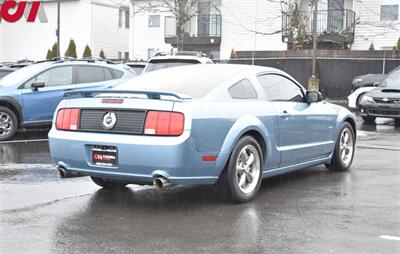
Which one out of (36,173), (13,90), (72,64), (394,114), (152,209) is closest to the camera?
(152,209)

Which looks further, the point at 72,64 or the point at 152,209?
the point at 72,64

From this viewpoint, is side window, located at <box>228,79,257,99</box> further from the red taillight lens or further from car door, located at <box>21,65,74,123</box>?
car door, located at <box>21,65,74,123</box>

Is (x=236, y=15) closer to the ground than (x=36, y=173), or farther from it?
farther from it

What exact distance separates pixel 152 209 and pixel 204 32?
30.6 metres

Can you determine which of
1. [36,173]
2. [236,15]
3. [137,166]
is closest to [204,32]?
[236,15]

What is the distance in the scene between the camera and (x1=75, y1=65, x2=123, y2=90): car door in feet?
44.9

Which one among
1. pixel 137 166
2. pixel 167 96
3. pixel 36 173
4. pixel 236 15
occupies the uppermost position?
pixel 236 15

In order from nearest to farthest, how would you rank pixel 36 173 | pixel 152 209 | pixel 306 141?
pixel 152 209 → pixel 306 141 → pixel 36 173

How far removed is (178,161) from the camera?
620cm

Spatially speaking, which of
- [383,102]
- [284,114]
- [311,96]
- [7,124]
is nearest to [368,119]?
[383,102]

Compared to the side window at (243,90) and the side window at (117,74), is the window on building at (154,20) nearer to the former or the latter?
the side window at (117,74)

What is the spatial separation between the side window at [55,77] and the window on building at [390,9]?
2218 centimetres

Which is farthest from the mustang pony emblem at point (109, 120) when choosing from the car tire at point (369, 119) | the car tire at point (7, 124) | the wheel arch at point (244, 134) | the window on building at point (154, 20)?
the window on building at point (154, 20)

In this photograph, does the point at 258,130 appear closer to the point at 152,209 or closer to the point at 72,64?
the point at 152,209
